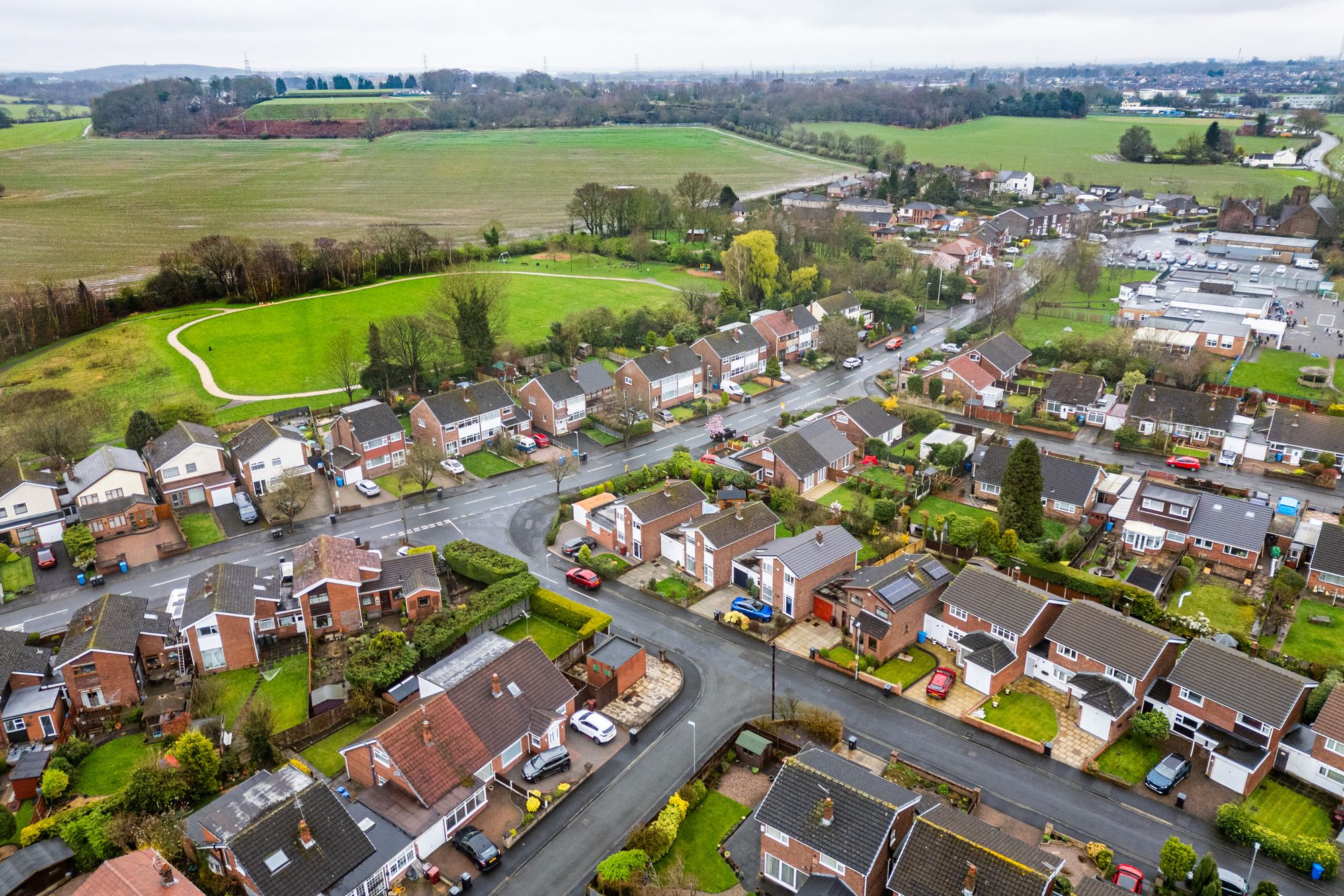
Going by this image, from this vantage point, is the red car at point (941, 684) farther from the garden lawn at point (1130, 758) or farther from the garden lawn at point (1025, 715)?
the garden lawn at point (1130, 758)

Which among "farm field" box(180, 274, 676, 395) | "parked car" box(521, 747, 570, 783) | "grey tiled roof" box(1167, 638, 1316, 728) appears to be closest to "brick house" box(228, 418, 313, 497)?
"farm field" box(180, 274, 676, 395)

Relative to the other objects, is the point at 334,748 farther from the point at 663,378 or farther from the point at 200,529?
the point at 663,378

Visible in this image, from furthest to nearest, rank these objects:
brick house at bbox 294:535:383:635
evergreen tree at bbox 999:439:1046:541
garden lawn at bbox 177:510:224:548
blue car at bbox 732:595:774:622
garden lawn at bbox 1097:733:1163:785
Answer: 1. garden lawn at bbox 177:510:224:548
2. evergreen tree at bbox 999:439:1046:541
3. blue car at bbox 732:595:774:622
4. brick house at bbox 294:535:383:635
5. garden lawn at bbox 1097:733:1163:785

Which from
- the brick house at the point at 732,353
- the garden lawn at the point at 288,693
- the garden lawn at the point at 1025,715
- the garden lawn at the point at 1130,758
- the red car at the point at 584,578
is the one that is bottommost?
the garden lawn at the point at 1130,758

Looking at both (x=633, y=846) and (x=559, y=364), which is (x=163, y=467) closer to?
(x=559, y=364)

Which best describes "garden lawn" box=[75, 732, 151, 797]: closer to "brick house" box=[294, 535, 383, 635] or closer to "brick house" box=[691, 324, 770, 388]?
"brick house" box=[294, 535, 383, 635]

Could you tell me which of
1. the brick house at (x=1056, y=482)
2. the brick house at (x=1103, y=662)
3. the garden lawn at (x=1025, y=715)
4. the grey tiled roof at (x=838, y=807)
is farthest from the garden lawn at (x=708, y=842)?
the brick house at (x=1056, y=482)
